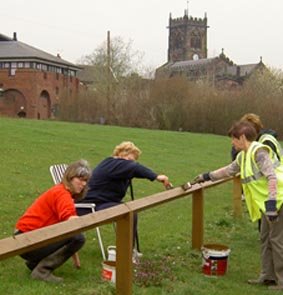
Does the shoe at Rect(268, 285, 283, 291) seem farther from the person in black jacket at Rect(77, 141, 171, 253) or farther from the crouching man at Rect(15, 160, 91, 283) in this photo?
the crouching man at Rect(15, 160, 91, 283)

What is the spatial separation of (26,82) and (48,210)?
6259 centimetres

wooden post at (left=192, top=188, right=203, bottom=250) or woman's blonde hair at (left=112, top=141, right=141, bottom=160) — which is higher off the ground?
woman's blonde hair at (left=112, top=141, right=141, bottom=160)

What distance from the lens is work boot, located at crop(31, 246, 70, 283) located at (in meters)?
6.02

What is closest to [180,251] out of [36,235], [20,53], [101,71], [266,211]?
[266,211]

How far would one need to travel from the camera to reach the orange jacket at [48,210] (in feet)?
19.1

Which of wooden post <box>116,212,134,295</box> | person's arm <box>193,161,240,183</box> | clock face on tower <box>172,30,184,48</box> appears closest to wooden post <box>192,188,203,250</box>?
person's arm <box>193,161,240,183</box>

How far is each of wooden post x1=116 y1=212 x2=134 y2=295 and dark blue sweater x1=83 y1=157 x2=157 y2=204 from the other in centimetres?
183

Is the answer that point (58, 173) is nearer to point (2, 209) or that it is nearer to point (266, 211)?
point (2, 209)

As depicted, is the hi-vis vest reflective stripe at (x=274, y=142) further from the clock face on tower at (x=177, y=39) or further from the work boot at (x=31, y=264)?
the clock face on tower at (x=177, y=39)

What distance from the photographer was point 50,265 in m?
6.06

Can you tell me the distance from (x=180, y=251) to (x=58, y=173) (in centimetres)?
195

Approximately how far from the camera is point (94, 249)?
25.3ft

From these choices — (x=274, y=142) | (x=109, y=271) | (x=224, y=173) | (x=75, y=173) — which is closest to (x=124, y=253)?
(x=109, y=271)

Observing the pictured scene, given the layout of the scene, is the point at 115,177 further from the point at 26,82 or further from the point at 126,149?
the point at 26,82
